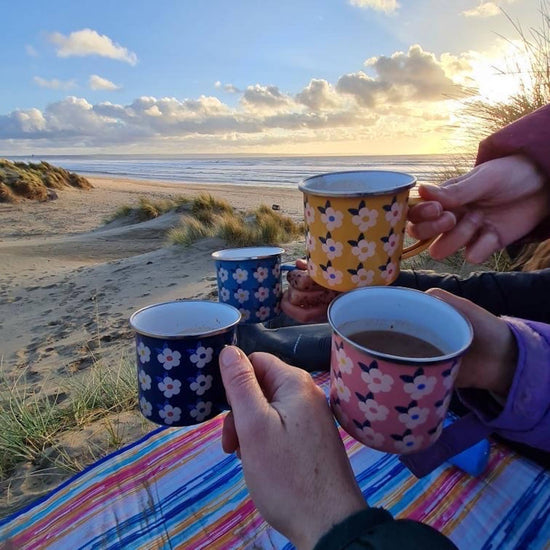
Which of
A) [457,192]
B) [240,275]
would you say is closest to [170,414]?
[240,275]

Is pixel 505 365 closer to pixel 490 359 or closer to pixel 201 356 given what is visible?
pixel 490 359

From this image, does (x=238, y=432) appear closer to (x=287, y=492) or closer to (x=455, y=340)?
(x=287, y=492)

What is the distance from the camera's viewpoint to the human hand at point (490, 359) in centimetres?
101

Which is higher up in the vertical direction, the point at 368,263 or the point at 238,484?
the point at 368,263

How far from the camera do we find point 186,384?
42.5 inches

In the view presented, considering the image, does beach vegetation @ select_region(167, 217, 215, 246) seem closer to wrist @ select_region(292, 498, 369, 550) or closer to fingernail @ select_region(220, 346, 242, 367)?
fingernail @ select_region(220, 346, 242, 367)

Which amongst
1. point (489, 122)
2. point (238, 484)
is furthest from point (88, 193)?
point (238, 484)

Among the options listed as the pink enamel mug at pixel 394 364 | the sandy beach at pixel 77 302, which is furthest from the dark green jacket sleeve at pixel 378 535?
the sandy beach at pixel 77 302

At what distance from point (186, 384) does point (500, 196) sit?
1.22m

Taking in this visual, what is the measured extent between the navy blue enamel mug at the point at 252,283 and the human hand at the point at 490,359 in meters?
0.59

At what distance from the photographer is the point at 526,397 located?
3.18 feet

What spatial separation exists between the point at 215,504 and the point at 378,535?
3.59 feet

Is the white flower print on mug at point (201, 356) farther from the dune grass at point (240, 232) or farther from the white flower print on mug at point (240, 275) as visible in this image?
the dune grass at point (240, 232)

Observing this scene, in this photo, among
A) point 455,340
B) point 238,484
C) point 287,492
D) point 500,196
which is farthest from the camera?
point 238,484
